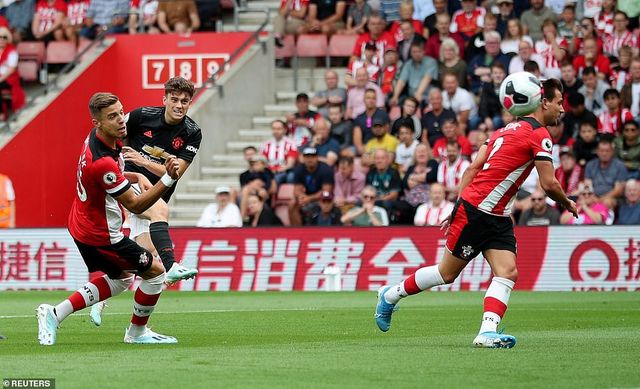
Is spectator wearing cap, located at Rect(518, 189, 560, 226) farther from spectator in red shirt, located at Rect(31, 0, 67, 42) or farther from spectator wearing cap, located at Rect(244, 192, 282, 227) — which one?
spectator in red shirt, located at Rect(31, 0, 67, 42)

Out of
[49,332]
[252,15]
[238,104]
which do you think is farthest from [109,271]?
[252,15]

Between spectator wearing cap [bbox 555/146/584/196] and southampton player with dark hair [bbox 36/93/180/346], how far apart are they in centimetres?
1294

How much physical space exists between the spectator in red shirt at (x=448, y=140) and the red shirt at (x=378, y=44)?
325 cm

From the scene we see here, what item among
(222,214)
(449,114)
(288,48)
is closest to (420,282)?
(222,214)

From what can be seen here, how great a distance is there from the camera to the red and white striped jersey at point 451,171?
23766 mm

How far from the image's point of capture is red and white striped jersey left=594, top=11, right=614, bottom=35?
84.8ft

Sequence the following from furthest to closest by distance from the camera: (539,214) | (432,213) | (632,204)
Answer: (432,213) → (539,214) → (632,204)

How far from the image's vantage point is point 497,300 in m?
11.1

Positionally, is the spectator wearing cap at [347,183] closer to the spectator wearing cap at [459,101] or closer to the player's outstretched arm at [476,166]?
the spectator wearing cap at [459,101]

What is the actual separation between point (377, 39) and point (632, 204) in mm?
7344

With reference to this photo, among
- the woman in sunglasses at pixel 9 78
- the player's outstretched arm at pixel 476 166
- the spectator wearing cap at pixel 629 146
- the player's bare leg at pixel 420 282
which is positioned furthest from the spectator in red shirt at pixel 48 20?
the player's outstretched arm at pixel 476 166

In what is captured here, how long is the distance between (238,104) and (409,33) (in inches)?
170

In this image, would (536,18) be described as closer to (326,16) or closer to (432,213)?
(326,16)

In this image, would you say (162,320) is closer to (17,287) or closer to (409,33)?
(17,287)
